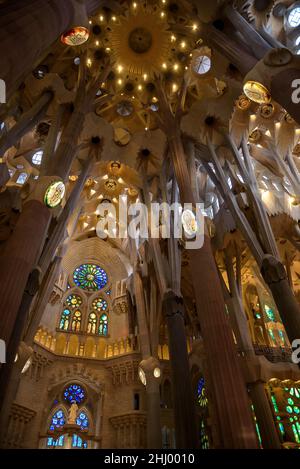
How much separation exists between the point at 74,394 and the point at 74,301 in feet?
19.7

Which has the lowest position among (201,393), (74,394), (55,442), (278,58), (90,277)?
(55,442)

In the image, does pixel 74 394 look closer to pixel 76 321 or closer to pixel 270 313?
pixel 76 321

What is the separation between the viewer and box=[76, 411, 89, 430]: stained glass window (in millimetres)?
16516

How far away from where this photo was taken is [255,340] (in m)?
17.6

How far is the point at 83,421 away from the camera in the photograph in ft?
55.0

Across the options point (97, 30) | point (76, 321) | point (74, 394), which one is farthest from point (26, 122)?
point (74, 394)

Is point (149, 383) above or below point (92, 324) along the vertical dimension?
below

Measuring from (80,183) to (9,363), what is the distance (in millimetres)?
9312

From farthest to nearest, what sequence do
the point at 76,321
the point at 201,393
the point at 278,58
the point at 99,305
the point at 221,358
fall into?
the point at 99,305 < the point at 76,321 < the point at 201,393 < the point at 221,358 < the point at 278,58

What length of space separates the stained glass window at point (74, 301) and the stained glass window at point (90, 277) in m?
0.91

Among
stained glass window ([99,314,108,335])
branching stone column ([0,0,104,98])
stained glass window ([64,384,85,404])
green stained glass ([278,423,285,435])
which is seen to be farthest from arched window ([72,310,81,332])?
branching stone column ([0,0,104,98])

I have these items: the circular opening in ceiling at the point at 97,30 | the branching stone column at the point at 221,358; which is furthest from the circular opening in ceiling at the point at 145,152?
the branching stone column at the point at 221,358

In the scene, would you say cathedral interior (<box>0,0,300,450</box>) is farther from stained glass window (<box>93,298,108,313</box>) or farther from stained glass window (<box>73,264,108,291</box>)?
stained glass window (<box>73,264,108,291</box>)
